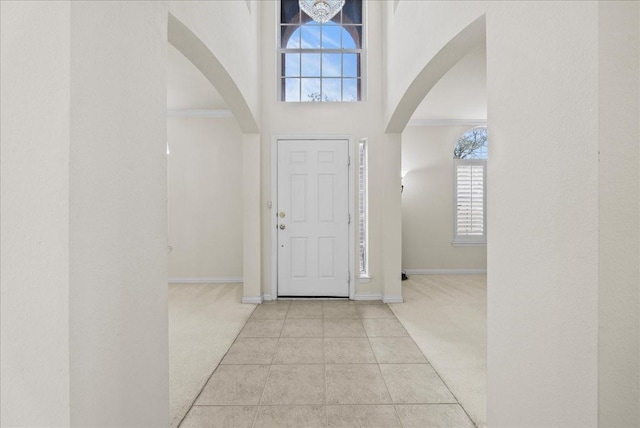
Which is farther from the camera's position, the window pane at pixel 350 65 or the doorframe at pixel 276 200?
the window pane at pixel 350 65

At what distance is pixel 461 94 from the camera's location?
457 centimetres

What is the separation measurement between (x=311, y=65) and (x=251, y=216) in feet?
7.06

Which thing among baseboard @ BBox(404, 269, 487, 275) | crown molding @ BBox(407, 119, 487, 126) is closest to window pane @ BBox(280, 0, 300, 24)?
crown molding @ BBox(407, 119, 487, 126)

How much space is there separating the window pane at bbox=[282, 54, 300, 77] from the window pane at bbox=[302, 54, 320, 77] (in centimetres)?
8

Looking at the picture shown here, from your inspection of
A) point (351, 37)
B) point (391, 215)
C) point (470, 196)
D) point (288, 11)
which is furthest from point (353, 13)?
point (470, 196)

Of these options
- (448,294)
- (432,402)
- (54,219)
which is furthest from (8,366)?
(448,294)

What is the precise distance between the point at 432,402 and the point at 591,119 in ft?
5.45

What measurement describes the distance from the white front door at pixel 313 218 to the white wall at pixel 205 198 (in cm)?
132

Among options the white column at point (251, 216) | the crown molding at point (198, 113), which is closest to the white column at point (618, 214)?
the white column at point (251, 216)

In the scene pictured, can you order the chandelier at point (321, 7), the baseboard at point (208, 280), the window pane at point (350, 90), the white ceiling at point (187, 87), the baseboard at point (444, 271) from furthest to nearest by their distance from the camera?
the baseboard at point (444, 271) < the baseboard at point (208, 280) < the window pane at point (350, 90) < the white ceiling at point (187, 87) < the chandelier at point (321, 7)

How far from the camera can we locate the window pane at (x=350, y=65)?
13.8 feet

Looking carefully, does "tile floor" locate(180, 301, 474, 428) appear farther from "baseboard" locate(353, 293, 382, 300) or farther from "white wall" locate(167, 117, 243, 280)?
"white wall" locate(167, 117, 243, 280)

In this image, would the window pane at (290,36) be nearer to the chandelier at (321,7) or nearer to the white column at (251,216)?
the chandelier at (321,7)

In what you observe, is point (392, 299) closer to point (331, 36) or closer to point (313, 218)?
point (313, 218)
